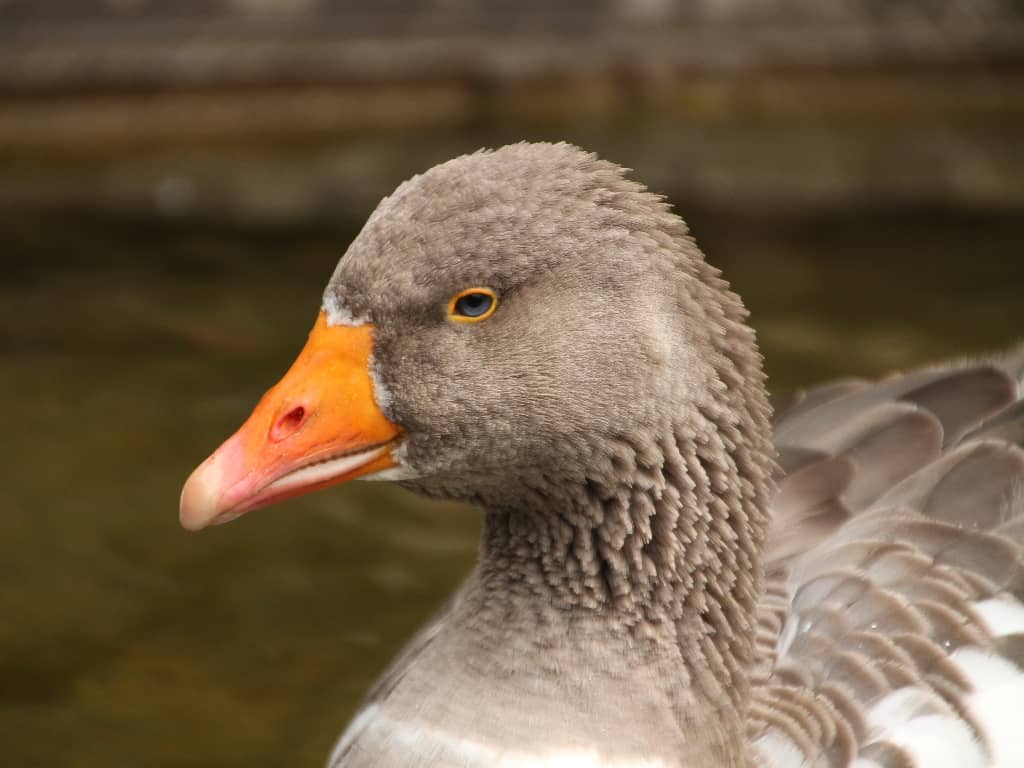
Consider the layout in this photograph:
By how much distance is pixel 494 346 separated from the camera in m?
2.89

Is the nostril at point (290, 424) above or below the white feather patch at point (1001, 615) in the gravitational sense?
above

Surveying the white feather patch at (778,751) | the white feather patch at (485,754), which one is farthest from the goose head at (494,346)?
the white feather patch at (778,751)

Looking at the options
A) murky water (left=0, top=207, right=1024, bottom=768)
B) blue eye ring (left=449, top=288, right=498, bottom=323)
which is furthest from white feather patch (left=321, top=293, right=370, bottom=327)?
murky water (left=0, top=207, right=1024, bottom=768)

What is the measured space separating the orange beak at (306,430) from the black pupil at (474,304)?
0.58 feet

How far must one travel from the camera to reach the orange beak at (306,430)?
9.30 ft

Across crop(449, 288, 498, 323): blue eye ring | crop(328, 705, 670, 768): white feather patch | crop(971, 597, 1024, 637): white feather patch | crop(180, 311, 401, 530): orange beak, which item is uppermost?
crop(449, 288, 498, 323): blue eye ring

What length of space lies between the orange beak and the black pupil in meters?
0.18

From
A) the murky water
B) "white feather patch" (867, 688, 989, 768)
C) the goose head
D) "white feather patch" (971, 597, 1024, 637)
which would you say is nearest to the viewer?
the goose head

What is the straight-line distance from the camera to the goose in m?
2.86

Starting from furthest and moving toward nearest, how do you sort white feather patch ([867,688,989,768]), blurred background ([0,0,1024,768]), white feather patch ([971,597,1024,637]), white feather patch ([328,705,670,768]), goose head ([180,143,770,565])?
blurred background ([0,0,1024,768]) → white feather patch ([971,597,1024,637]) → white feather patch ([867,688,989,768]) → white feather patch ([328,705,670,768]) → goose head ([180,143,770,565])

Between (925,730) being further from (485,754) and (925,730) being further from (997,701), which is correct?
(485,754)

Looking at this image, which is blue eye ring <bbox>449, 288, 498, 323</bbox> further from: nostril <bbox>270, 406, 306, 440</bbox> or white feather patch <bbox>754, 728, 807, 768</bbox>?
A: white feather patch <bbox>754, 728, 807, 768</bbox>

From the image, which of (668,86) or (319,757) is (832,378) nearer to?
(668,86)

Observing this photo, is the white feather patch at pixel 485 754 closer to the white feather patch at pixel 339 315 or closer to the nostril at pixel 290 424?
the nostril at pixel 290 424
